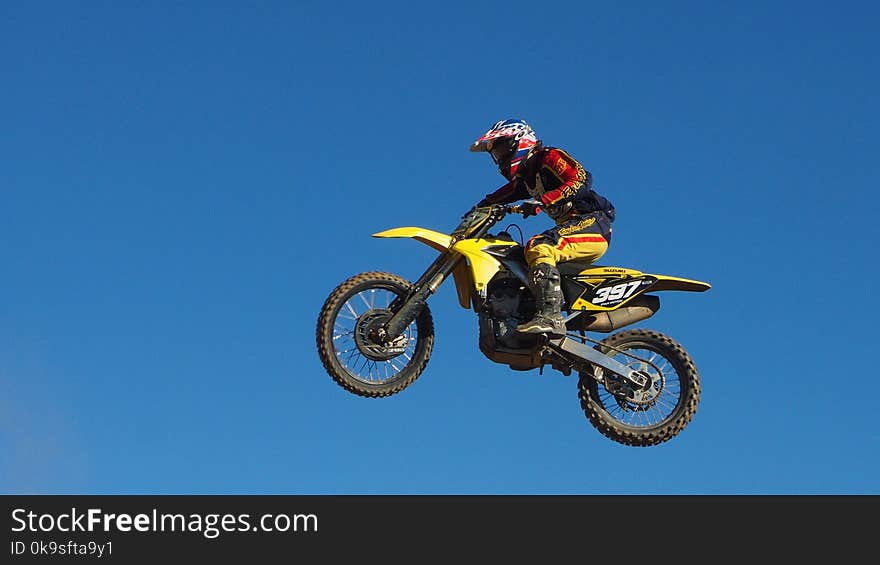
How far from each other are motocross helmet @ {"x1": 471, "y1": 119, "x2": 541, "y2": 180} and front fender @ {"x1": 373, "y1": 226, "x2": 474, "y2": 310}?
1266 mm

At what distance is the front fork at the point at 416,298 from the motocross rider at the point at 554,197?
1.17m

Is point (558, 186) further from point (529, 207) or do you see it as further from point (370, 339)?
point (370, 339)

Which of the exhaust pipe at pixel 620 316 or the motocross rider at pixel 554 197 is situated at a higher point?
the motocross rider at pixel 554 197

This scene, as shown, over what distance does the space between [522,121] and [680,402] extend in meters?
4.38

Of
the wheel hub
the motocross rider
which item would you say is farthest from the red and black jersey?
the wheel hub

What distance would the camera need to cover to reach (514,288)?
124625 mm

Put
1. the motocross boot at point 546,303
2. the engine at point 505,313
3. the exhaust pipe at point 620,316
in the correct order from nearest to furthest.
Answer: the motocross boot at point 546,303
the engine at point 505,313
the exhaust pipe at point 620,316

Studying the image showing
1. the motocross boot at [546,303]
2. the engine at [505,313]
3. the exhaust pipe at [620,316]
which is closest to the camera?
the motocross boot at [546,303]

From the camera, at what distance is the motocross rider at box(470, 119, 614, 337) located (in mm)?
124375

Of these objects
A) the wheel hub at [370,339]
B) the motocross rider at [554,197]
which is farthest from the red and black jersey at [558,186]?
the wheel hub at [370,339]

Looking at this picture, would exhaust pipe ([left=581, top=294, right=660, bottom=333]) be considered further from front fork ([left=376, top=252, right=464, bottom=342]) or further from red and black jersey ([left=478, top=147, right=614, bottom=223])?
front fork ([left=376, top=252, right=464, bottom=342])

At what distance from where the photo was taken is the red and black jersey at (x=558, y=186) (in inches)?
4902

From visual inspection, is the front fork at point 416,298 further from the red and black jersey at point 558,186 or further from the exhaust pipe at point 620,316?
the exhaust pipe at point 620,316

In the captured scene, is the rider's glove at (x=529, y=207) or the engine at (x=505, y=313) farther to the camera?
the rider's glove at (x=529, y=207)
